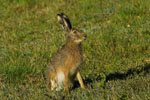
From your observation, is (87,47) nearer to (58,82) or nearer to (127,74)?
(127,74)

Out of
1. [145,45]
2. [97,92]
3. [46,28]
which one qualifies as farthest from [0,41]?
[97,92]

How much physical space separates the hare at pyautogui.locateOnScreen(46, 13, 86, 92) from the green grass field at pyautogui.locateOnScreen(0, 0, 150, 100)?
22 cm

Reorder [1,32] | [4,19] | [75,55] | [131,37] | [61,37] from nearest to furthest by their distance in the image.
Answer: [75,55] → [131,37] → [61,37] → [1,32] → [4,19]

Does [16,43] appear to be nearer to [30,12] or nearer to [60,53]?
[30,12]

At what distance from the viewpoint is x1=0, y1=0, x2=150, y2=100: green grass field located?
244 inches

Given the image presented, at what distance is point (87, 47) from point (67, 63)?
2740 mm

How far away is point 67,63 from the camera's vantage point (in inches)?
261

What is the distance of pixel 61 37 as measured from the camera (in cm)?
1063

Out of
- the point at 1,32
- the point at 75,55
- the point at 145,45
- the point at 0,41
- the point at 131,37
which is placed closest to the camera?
the point at 75,55

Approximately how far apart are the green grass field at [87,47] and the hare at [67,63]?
0.71 ft

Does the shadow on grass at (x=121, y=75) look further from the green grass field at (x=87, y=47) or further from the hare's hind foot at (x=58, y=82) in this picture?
the hare's hind foot at (x=58, y=82)

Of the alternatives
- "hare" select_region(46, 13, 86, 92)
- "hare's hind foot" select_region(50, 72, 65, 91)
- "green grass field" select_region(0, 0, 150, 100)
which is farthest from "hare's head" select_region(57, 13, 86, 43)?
"green grass field" select_region(0, 0, 150, 100)

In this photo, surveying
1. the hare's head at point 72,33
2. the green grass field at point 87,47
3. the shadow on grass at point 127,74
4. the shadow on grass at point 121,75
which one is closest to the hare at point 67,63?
the hare's head at point 72,33

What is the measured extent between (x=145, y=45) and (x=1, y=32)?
517 cm
